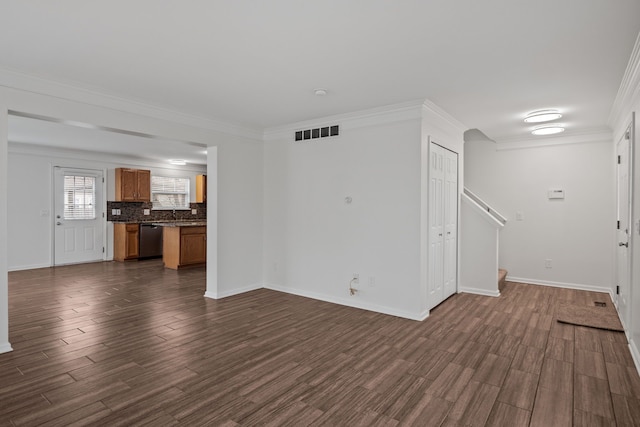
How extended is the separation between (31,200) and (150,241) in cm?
247

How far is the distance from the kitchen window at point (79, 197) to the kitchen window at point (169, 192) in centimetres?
145

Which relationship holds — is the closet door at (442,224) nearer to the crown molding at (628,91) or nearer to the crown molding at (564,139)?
the crown molding at (564,139)

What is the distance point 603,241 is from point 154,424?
6391 millimetres

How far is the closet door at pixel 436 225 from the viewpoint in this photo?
4441mm

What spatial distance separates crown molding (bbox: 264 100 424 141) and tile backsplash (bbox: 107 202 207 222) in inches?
220

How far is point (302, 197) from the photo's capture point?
5.24m

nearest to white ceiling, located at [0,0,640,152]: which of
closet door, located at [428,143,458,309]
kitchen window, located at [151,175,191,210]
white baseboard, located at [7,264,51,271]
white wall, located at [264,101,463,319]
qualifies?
white wall, located at [264,101,463,319]

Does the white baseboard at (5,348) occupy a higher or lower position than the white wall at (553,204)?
lower

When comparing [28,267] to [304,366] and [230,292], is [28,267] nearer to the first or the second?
[230,292]

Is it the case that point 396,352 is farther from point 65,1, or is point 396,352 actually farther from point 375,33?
point 65,1

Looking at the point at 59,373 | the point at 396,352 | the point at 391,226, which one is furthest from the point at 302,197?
the point at 59,373

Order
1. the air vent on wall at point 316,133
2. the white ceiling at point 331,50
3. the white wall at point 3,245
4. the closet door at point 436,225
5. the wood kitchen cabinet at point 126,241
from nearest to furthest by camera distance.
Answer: the white ceiling at point 331,50, the white wall at point 3,245, the closet door at point 436,225, the air vent on wall at point 316,133, the wood kitchen cabinet at point 126,241

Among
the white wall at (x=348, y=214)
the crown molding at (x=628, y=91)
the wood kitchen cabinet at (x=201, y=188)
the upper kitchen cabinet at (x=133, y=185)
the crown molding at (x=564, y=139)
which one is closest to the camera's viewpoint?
the crown molding at (x=628, y=91)

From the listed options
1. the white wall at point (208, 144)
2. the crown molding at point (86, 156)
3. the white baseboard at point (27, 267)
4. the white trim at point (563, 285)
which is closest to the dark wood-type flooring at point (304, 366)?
the white wall at point (208, 144)
